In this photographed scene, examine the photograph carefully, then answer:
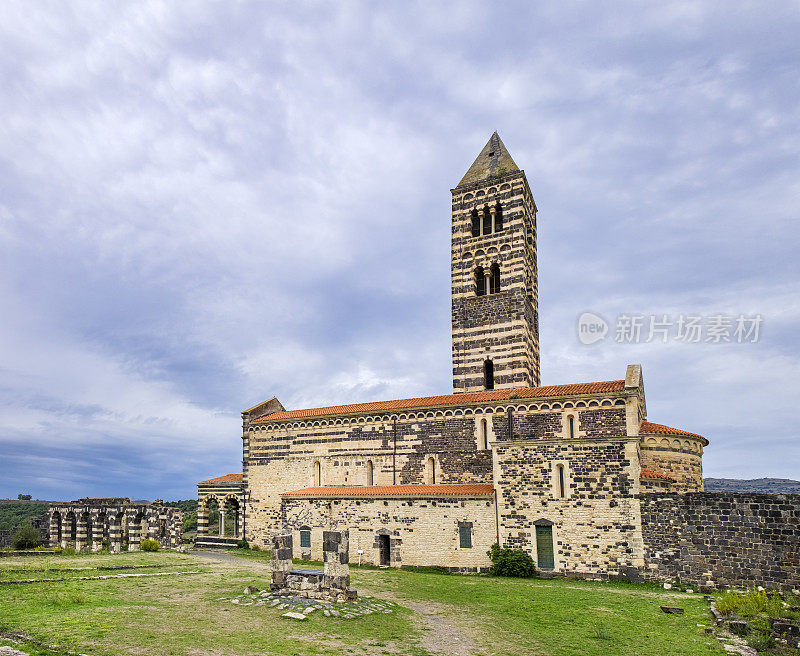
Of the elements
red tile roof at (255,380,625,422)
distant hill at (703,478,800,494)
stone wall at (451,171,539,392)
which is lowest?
distant hill at (703,478,800,494)

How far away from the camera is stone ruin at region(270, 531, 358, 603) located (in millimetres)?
17750

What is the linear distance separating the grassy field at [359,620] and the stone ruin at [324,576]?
1542mm

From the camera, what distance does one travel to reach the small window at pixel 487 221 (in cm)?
4131

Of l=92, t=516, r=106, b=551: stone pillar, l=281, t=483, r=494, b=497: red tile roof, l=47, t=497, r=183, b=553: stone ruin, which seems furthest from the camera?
l=92, t=516, r=106, b=551: stone pillar

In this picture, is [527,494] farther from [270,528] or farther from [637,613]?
[270,528]

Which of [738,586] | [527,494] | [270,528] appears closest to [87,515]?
[270,528]

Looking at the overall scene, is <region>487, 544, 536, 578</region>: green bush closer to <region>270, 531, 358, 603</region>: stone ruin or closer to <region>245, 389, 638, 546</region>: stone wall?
<region>245, 389, 638, 546</region>: stone wall

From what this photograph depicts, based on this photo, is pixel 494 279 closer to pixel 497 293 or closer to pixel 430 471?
pixel 497 293

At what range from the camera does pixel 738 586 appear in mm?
22906

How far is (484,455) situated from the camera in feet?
102

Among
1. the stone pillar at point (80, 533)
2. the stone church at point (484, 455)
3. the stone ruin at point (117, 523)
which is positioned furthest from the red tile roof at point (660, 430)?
the stone pillar at point (80, 533)

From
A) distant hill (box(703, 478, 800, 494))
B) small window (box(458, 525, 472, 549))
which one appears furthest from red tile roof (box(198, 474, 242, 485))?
distant hill (box(703, 478, 800, 494))

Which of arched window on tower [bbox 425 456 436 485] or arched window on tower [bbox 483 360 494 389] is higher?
arched window on tower [bbox 483 360 494 389]

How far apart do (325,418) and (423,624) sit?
67.4 ft
